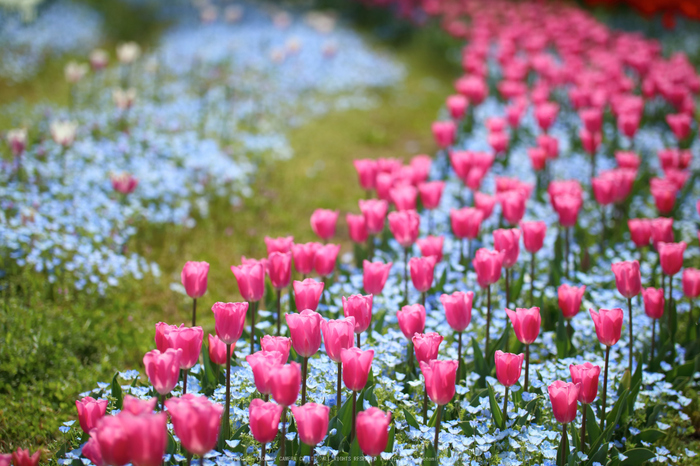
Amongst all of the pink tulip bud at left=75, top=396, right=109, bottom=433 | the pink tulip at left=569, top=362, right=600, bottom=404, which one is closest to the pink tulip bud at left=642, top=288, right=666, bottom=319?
the pink tulip at left=569, top=362, right=600, bottom=404

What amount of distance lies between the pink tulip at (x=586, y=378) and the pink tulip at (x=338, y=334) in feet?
2.97

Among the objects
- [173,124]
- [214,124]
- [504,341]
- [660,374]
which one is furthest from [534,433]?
[214,124]

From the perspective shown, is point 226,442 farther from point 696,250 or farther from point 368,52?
point 368,52

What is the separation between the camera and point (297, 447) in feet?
7.64

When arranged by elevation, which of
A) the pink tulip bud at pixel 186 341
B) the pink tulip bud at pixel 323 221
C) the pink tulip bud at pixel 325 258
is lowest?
the pink tulip bud at pixel 186 341

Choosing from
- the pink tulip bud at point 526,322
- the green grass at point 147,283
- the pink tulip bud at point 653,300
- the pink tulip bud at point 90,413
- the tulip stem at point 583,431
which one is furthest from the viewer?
the green grass at point 147,283

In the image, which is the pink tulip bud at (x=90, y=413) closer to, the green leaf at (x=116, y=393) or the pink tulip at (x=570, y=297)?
the green leaf at (x=116, y=393)

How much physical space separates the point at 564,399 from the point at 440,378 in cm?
53

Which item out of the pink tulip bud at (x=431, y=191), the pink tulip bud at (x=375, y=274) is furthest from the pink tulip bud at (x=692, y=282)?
the pink tulip bud at (x=375, y=274)

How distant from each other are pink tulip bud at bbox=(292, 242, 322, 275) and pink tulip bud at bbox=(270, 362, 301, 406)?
1.05 meters

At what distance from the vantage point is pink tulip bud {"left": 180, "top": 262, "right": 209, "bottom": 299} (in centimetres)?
257

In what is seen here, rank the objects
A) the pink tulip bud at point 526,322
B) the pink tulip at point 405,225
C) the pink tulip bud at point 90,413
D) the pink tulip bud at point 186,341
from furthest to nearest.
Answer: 1. the pink tulip at point 405,225
2. the pink tulip bud at point 526,322
3. the pink tulip bud at point 186,341
4. the pink tulip bud at point 90,413

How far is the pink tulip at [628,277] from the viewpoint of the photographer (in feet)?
9.25

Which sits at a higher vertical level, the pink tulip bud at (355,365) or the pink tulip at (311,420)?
the pink tulip bud at (355,365)
